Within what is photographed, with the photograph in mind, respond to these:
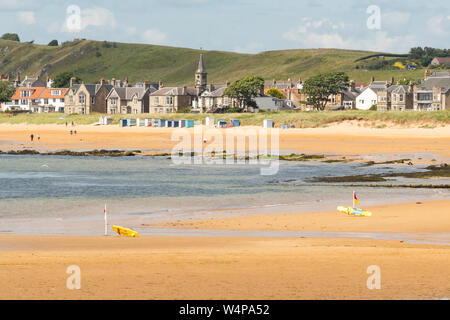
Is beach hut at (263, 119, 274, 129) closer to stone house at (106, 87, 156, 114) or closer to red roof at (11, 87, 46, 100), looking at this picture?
stone house at (106, 87, 156, 114)

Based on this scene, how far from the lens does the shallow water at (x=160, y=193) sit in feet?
87.5

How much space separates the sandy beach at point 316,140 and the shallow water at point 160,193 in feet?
43.0

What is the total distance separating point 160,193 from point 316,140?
42364 mm

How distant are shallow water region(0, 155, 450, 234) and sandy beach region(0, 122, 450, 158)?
43.0ft

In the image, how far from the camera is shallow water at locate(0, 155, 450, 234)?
2667 cm

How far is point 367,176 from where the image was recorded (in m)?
40.7

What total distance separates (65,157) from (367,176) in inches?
1166

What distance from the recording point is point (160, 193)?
34.8m

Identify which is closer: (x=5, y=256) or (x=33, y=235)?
(x=5, y=256)

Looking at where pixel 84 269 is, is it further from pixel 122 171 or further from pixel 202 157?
pixel 202 157

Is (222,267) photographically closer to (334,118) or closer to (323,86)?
(334,118)

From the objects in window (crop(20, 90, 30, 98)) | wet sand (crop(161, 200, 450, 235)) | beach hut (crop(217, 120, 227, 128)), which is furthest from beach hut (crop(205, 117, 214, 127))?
wet sand (crop(161, 200, 450, 235))

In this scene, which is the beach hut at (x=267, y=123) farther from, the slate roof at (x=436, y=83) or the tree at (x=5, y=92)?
the tree at (x=5, y=92)

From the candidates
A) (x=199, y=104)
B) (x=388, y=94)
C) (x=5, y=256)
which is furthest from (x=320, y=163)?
(x=199, y=104)
